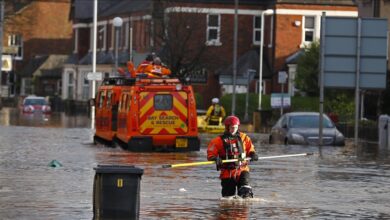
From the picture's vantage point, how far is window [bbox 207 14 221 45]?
79188 millimetres

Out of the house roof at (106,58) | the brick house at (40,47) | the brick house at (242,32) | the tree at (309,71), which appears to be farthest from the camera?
the brick house at (40,47)

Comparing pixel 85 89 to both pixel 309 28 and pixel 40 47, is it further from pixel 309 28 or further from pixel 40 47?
pixel 309 28

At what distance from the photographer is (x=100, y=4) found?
97.2 meters

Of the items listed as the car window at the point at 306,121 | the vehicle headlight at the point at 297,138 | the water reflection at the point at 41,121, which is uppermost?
the car window at the point at 306,121

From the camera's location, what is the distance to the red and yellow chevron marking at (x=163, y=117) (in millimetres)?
34031

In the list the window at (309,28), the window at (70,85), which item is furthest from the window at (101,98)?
the window at (70,85)

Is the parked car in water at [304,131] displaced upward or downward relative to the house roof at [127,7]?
downward

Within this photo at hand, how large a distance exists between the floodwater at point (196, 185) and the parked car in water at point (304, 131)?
249 cm

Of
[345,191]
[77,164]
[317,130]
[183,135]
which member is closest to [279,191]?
[345,191]

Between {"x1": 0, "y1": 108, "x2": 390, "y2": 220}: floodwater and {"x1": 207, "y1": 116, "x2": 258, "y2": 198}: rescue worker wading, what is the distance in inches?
12.4

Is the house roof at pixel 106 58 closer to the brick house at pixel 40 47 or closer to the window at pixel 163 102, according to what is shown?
the brick house at pixel 40 47

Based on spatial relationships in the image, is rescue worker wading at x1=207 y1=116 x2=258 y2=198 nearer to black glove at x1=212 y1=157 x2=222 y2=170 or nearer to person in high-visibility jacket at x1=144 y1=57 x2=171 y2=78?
black glove at x1=212 y1=157 x2=222 y2=170

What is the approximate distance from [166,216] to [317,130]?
23.1m

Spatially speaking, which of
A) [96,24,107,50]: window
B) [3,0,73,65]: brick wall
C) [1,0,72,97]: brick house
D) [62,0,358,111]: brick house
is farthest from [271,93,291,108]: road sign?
[3,0,73,65]: brick wall
